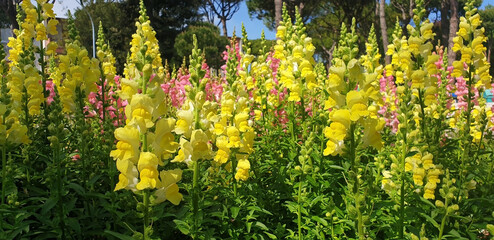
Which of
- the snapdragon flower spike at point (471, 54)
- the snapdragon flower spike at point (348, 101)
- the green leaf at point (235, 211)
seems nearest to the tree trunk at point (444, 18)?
the snapdragon flower spike at point (471, 54)

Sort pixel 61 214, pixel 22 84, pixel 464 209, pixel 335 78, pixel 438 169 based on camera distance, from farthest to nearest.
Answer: pixel 22 84, pixel 464 209, pixel 438 169, pixel 61 214, pixel 335 78

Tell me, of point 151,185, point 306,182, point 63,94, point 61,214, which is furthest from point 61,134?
point 306,182

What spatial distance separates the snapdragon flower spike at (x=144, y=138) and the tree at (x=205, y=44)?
936 inches

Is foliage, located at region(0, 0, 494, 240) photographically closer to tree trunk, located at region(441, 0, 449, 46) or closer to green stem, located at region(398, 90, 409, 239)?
green stem, located at region(398, 90, 409, 239)

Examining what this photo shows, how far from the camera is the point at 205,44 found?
27328mm

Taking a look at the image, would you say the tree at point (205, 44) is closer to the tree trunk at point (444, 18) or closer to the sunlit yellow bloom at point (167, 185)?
the tree trunk at point (444, 18)

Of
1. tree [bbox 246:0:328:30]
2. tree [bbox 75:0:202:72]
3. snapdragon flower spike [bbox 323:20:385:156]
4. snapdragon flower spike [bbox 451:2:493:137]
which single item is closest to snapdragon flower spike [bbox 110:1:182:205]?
snapdragon flower spike [bbox 323:20:385:156]

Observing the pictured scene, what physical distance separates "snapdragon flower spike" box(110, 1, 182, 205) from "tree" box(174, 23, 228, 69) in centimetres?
2378

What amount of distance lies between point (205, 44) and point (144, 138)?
25.8 meters

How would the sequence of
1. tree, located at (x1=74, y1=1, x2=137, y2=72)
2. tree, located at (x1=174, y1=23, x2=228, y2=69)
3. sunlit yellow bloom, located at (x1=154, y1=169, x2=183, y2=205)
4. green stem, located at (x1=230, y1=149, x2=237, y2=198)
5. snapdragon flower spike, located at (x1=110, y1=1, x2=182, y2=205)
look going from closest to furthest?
snapdragon flower spike, located at (x1=110, y1=1, x2=182, y2=205) < sunlit yellow bloom, located at (x1=154, y1=169, x2=183, y2=205) < green stem, located at (x1=230, y1=149, x2=237, y2=198) < tree, located at (x1=174, y1=23, x2=228, y2=69) < tree, located at (x1=74, y1=1, x2=137, y2=72)

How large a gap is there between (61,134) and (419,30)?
3.43 metres

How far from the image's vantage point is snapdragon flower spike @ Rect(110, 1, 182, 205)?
2174 mm

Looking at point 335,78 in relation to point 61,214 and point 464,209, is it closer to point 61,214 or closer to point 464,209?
point 464,209

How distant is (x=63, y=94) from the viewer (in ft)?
12.3
